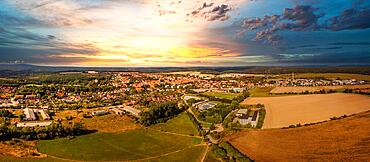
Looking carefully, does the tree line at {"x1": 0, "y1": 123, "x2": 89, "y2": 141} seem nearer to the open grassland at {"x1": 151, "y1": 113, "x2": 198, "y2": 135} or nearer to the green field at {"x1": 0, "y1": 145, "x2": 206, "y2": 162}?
the green field at {"x1": 0, "y1": 145, "x2": 206, "y2": 162}

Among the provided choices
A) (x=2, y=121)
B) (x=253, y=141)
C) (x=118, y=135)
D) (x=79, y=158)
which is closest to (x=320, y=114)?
(x=253, y=141)

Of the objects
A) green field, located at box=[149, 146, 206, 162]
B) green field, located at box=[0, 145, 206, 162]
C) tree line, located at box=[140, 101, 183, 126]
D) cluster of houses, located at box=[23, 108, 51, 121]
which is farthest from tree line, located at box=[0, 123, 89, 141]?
green field, located at box=[149, 146, 206, 162]

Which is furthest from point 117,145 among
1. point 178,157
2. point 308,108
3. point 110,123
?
point 308,108

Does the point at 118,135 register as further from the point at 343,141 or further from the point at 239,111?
the point at 343,141

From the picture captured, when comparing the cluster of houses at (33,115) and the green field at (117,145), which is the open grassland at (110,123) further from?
the cluster of houses at (33,115)

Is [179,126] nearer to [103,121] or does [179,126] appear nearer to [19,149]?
[103,121]

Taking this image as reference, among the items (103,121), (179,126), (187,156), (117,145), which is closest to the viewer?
(187,156)
